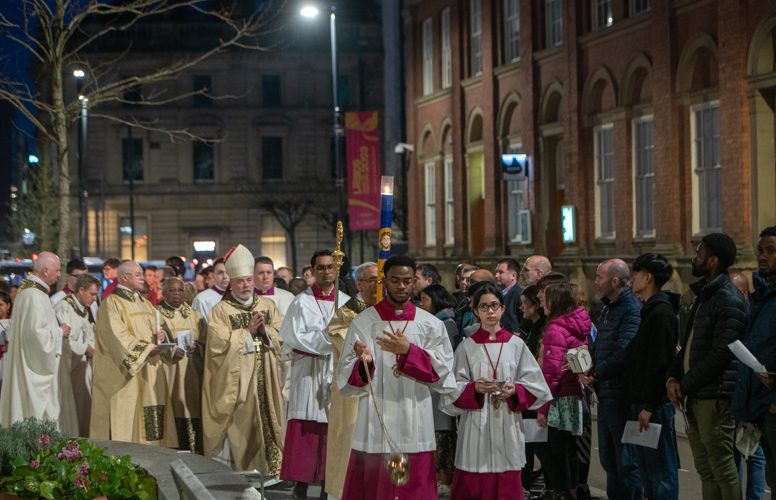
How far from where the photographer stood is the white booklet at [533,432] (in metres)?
11.7

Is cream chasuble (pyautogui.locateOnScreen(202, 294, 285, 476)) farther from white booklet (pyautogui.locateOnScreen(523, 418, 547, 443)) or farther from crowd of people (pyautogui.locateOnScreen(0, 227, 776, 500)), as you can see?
white booklet (pyautogui.locateOnScreen(523, 418, 547, 443))

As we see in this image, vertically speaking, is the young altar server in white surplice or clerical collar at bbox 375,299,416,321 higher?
clerical collar at bbox 375,299,416,321

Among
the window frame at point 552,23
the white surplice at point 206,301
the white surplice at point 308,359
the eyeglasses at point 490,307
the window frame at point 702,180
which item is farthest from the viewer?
the window frame at point 552,23

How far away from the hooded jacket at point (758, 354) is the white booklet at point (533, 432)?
258 centimetres

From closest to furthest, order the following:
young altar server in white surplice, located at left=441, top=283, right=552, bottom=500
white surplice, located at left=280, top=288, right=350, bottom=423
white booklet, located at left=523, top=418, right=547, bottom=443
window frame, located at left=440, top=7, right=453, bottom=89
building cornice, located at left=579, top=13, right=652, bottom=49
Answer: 1. young altar server in white surplice, located at left=441, top=283, right=552, bottom=500
2. white booklet, located at left=523, top=418, right=547, bottom=443
3. white surplice, located at left=280, top=288, right=350, bottom=423
4. building cornice, located at left=579, top=13, right=652, bottom=49
5. window frame, located at left=440, top=7, right=453, bottom=89

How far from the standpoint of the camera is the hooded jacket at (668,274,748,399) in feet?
31.5

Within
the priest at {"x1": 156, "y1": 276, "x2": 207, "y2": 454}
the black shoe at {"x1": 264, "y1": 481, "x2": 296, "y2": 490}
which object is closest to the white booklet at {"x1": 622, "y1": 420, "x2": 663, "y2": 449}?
the black shoe at {"x1": 264, "y1": 481, "x2": 296, "y2": 490}

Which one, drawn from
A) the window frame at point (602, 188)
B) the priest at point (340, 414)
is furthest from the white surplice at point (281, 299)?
the window frame at point (602, 188)

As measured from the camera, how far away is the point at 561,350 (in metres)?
11.6

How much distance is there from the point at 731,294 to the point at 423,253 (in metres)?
29.7

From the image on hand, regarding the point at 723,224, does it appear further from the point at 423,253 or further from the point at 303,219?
the point at 303,219

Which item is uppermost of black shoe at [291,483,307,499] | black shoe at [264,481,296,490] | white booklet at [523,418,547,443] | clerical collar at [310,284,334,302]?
clerical collar at [310,284,334,302]

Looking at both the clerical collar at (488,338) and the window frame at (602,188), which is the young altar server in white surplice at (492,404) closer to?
the clerical collar at (488,338)

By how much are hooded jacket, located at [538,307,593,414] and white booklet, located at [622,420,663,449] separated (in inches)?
38.5
